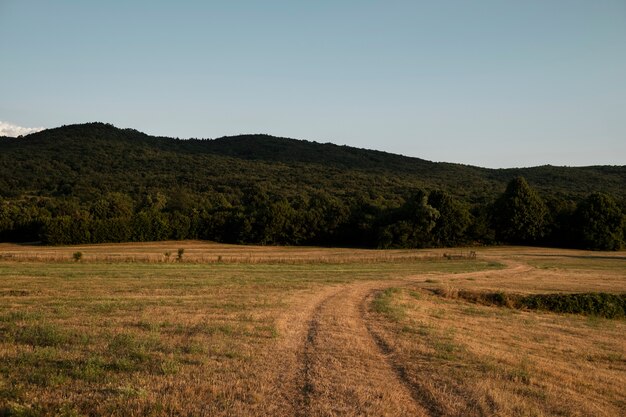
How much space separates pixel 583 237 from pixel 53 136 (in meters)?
171

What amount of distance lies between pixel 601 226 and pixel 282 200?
53.4 metres

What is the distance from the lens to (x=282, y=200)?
9925 centimetres

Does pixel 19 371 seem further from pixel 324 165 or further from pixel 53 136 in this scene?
pixel 53 136

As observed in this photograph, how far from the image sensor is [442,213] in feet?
275

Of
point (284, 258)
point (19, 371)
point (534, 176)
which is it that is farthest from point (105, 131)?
point (19, 371)

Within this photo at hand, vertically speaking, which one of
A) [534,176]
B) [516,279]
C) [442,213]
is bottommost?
[516,279]

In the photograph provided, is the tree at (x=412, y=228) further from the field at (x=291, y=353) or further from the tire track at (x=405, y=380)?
the tire track at (x=405, y=380)

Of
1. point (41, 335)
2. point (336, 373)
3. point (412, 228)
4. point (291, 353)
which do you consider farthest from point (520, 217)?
Result: point (41, 335)

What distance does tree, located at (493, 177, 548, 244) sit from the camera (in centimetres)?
8388

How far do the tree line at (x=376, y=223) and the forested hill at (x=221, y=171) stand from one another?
28.1 m

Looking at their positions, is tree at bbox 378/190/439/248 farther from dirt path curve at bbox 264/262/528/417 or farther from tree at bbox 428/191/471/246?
dirt path curve at bbox 264/262/528/417

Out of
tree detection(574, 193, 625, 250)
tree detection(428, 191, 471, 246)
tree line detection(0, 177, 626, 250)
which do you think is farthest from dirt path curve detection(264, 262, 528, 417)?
tree detection(574, 193, 625, 250)

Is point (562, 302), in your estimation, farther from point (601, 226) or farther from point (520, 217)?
point (601, 226)

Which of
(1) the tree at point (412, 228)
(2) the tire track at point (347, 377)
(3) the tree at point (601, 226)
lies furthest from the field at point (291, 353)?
(3) the tree at point (601, 226)
